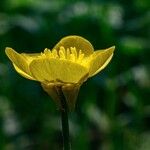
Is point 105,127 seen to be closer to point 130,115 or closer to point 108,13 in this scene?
point 130,115

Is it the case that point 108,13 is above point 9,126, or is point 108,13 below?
above

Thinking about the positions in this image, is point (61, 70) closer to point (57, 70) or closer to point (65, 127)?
point (57, 70)

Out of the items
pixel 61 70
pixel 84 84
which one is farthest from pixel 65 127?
pixel 84 84

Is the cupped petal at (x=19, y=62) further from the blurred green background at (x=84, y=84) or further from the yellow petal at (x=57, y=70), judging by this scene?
the blurred green background at (x=84, y=84)

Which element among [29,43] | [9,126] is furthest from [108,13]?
[9,126]

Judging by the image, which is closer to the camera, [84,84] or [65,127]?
[65,127]

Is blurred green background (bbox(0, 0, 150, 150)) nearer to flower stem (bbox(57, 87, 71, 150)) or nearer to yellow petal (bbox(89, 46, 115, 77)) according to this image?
yellow petal (bbox(89, 46, 115, 77))

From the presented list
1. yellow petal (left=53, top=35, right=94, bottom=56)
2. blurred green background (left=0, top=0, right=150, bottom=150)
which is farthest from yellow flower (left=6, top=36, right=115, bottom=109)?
blurred green background (left=0, top=0, right=150, bottom=150)
